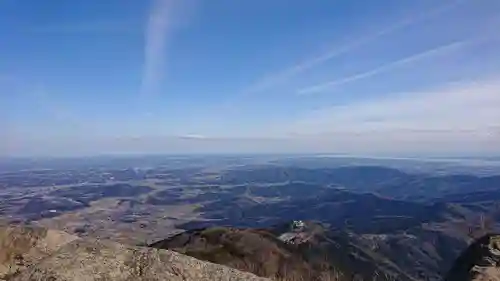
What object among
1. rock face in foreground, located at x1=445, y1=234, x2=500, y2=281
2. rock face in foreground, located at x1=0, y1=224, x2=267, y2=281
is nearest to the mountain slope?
rock face in foreground, located at x1=445, y1=234, x2=500, y2=281

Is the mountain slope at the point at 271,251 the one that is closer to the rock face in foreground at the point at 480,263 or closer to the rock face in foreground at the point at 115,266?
the rock face in foreground at the point at 480,263

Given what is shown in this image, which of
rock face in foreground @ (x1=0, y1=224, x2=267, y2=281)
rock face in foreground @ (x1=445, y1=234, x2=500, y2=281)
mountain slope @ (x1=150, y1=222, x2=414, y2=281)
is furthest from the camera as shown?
mountain slope @ (x1=150, y1=222, x2=414, y2=281)

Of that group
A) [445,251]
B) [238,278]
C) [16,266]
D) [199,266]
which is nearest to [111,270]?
[199,266]

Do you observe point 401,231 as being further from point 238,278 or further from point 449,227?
point 238,278

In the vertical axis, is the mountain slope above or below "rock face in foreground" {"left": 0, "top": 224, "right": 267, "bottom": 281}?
below

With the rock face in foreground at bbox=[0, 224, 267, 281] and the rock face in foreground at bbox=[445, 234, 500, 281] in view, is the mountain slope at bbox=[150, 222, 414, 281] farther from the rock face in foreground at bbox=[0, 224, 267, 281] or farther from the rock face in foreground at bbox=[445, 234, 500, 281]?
the rock face in foreground at bbox=[0, 224, 267, 281]

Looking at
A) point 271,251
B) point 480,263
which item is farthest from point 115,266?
point 271,251

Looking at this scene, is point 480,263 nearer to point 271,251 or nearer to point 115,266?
point 115,266

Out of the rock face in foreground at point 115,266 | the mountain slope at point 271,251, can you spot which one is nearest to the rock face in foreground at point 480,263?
the mountain slope at point 271,251
